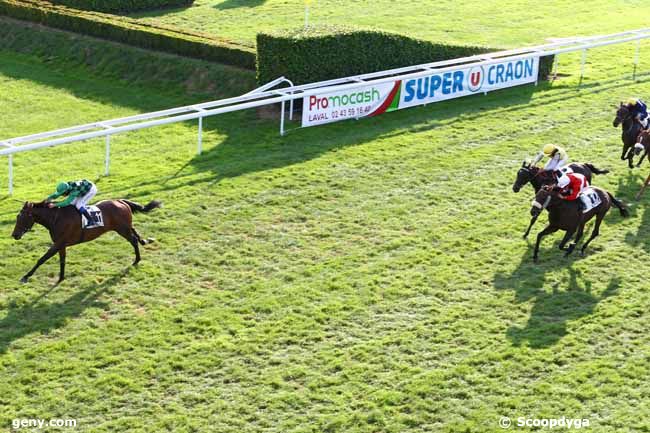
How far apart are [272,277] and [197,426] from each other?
140 inches

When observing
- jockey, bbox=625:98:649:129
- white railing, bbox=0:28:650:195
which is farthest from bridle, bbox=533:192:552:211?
white railing, bbox=0:28:650:195

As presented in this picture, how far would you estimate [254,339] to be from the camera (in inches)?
472

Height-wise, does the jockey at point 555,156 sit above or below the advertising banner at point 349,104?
above

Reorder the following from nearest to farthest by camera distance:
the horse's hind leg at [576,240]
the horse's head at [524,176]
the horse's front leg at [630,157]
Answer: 1. the horse's head at [524,176]
2. the horse's hind leg at [576,240]
3. the horse's front leg at [630,157]

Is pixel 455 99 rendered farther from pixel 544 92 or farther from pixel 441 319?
pixel 441 319

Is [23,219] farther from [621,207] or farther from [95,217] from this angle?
[621,207]

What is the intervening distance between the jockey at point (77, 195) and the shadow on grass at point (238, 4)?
1824 cm

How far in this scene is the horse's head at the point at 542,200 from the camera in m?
13.4

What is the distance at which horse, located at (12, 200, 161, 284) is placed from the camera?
12758 millimetres

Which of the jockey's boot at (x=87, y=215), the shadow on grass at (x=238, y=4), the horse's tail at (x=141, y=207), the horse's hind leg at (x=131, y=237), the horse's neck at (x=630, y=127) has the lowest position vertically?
the horse's hind leg at (x=131, y=237)

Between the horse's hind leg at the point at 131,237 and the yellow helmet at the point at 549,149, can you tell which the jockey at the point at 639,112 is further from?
the horse's hind leg at the point at 131,237

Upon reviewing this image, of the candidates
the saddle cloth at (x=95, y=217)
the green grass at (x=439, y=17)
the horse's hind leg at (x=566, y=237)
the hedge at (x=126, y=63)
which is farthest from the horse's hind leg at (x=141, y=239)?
the green grass at (x=439, y=17)

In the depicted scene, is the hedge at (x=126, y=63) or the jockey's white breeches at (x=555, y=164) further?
the hedge at (x=126, y=63)

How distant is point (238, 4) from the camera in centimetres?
3091
